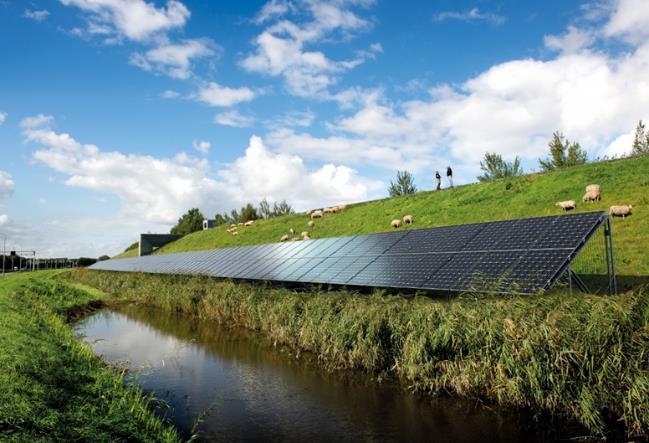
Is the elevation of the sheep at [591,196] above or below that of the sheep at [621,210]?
above

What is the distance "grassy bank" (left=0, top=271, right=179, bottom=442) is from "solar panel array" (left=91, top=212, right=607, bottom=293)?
900cm

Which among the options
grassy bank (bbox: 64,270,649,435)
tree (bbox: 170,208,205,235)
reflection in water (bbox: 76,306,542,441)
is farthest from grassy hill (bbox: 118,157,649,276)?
tree (bbox: 170,208,205,235)

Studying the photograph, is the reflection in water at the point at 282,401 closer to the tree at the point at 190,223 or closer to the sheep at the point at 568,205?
the sheep at the point at 568,205

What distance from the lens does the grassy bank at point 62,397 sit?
6992 millimetres

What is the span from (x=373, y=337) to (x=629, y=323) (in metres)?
5.94

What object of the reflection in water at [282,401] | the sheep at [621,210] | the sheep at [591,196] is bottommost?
the reflection in water at [282,401]

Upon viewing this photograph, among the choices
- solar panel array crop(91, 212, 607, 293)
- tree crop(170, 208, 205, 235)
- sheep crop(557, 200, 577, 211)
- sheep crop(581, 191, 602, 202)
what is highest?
tree crop(170, 208, 205, 235)

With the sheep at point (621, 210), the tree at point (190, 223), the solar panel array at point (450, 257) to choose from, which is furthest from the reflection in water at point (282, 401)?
the tree at point (190, 223)

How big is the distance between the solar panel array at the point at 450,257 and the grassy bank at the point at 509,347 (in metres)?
1.54

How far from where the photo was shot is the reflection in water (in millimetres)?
8640

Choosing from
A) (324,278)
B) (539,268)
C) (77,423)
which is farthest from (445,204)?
(77,423)

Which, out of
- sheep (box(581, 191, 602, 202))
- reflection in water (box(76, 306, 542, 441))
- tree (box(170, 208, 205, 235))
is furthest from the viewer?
tree (box(170, 208, 205, 235))

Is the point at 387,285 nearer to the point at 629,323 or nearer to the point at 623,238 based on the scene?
the point at 629,323

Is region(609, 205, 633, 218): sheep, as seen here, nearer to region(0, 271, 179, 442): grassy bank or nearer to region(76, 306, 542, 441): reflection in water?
region(76, 306, 542, 441): reflection in water
